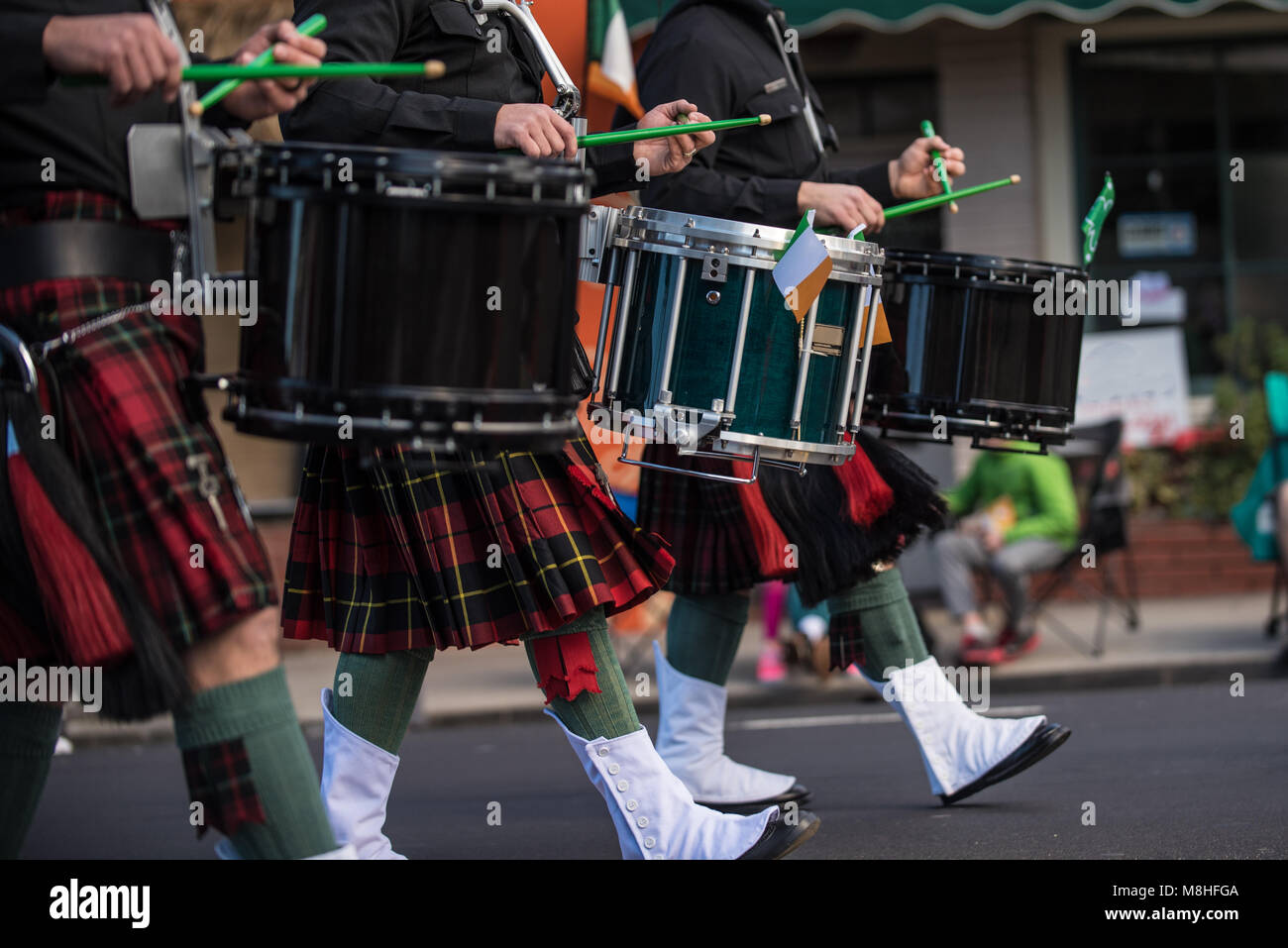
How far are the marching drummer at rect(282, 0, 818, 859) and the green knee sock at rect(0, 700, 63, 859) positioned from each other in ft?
2.25

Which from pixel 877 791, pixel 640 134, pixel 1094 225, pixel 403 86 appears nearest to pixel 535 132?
pixel 640 134

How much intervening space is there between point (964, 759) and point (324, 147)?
2424 mm

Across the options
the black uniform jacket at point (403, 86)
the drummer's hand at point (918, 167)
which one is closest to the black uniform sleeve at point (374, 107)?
the black uniform jacket at point (403, 86)

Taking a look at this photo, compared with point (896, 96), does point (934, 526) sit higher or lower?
lower

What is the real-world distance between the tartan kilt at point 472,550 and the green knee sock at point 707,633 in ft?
3.40

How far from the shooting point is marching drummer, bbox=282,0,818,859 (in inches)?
119

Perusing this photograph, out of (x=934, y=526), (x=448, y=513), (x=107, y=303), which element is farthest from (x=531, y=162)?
(x=934, y=526)

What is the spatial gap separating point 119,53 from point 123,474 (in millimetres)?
601

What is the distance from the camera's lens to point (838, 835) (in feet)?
13.4

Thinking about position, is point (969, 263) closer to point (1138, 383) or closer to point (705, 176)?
point (705, 176)

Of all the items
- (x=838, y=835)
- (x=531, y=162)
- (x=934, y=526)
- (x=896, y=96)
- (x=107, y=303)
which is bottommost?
(x=838, y=835)

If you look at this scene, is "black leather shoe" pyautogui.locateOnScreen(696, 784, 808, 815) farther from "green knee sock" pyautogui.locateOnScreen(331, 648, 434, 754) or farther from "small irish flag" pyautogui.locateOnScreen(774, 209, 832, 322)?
"small irish flag" pyautogui.locateOnScreen(774, 209, 832, 322)

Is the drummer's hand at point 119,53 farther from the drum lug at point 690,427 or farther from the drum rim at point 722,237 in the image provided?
the drum lug at point 690,427
